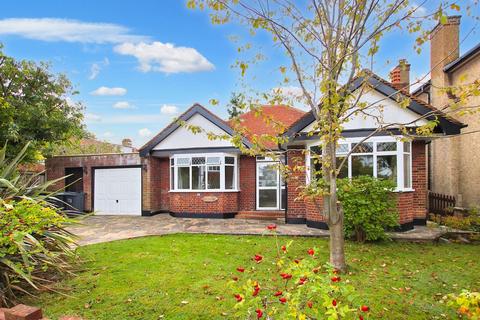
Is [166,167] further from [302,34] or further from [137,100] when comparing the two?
[302,34]

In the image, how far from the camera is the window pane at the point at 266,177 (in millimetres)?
13438

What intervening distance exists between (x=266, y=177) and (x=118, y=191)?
727cm

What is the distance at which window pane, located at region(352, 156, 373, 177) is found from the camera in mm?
9727

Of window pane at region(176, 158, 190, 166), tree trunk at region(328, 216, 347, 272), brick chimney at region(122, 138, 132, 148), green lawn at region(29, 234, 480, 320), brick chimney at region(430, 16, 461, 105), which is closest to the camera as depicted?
green lawn at region(29, 234, 480, 320)

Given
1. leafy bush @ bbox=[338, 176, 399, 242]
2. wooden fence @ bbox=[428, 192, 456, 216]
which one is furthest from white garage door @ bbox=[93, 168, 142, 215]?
wooden fence @ bbox=[428, 192, 456, 216]

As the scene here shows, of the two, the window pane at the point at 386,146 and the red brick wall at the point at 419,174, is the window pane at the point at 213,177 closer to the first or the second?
the window pane at the point at 386,146

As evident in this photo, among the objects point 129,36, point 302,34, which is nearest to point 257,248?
point 302,34

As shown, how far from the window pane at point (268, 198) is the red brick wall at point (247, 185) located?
0.32 meters

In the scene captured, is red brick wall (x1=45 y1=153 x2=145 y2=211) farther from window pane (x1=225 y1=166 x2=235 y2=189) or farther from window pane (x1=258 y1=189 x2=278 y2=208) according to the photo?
window pane (x1=258 y1=189 x2=278 y2=208)

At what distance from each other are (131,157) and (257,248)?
30.7 feet

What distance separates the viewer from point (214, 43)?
11.7 meters

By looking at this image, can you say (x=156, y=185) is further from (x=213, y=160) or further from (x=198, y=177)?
(x=213, y=160)

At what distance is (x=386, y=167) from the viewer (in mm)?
9648

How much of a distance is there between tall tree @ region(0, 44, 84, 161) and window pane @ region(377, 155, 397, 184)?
12.6 m
